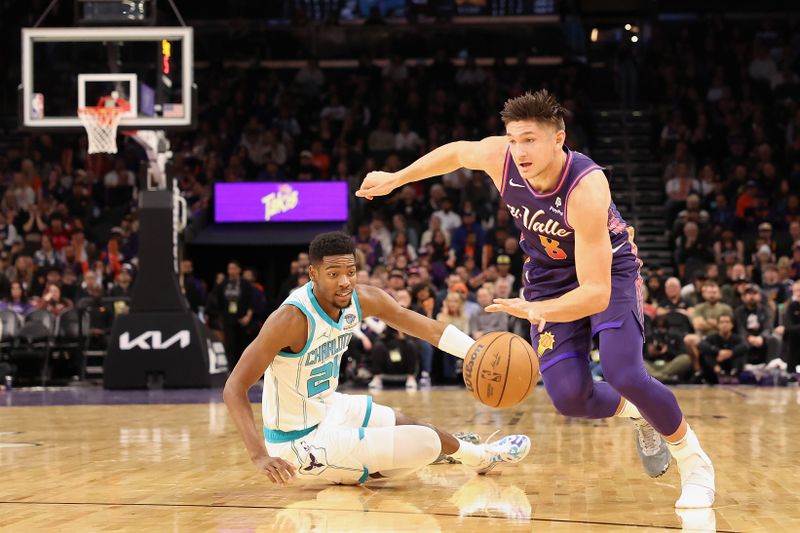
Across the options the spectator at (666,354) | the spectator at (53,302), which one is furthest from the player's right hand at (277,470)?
the spectator at (53,302)

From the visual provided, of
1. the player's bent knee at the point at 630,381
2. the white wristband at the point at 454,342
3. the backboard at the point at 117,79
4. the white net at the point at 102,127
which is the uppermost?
the backboard at the point at 117,79

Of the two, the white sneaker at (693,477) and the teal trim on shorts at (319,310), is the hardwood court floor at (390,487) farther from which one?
the teal trim on shorts at (319,310)

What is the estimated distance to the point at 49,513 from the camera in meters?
4.82

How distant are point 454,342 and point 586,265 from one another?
1117 millimetres

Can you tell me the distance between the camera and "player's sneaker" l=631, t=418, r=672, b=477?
562 centimetres

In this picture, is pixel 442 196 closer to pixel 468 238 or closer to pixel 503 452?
pixel 468 238

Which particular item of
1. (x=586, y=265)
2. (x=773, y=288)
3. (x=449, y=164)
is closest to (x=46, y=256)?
(x=773, y=288)

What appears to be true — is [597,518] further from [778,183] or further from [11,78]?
[11,78]

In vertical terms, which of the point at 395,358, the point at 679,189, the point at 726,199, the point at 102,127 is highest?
the point at 102,127

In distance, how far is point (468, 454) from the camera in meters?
5.85

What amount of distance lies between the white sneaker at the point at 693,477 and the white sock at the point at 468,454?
1.11 metres

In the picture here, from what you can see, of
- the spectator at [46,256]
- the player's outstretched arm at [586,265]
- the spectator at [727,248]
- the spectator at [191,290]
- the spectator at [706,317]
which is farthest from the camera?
the spectator at [46,256]

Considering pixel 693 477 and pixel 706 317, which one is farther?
pixel 706 317

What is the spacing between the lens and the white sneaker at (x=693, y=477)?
486 cm
